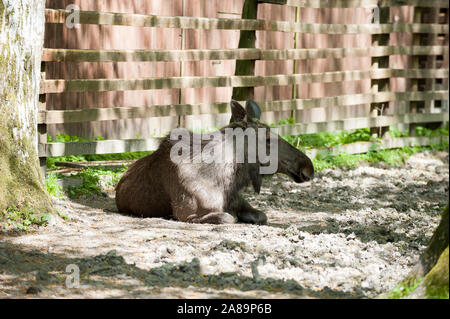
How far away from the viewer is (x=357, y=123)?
12.5 metres

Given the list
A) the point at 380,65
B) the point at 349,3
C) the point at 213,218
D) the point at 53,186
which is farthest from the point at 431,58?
the point at 53,186

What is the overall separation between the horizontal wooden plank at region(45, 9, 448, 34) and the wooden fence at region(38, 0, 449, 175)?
1 centimetres

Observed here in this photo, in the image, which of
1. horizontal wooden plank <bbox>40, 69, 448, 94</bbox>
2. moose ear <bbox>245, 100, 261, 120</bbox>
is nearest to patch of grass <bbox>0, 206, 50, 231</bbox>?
horizontal wooden plank <bbox>40, 69, 448, 94</bbox>

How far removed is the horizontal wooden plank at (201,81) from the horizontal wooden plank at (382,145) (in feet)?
3.79

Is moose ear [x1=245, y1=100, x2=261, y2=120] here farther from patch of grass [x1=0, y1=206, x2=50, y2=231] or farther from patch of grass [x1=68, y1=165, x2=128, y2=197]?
patch of grass [x1=0, y1=206, x2=50, y2=231]

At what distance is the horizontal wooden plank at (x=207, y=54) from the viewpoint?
28.0 feet

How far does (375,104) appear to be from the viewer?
12.9m

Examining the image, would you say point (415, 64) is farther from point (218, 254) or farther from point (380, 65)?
point (218, 254)

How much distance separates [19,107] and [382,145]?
765 cm

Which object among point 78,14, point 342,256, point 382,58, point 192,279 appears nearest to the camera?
point 192,279

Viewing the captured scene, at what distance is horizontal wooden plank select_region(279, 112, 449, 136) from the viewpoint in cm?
1156

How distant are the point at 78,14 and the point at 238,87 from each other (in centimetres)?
315
